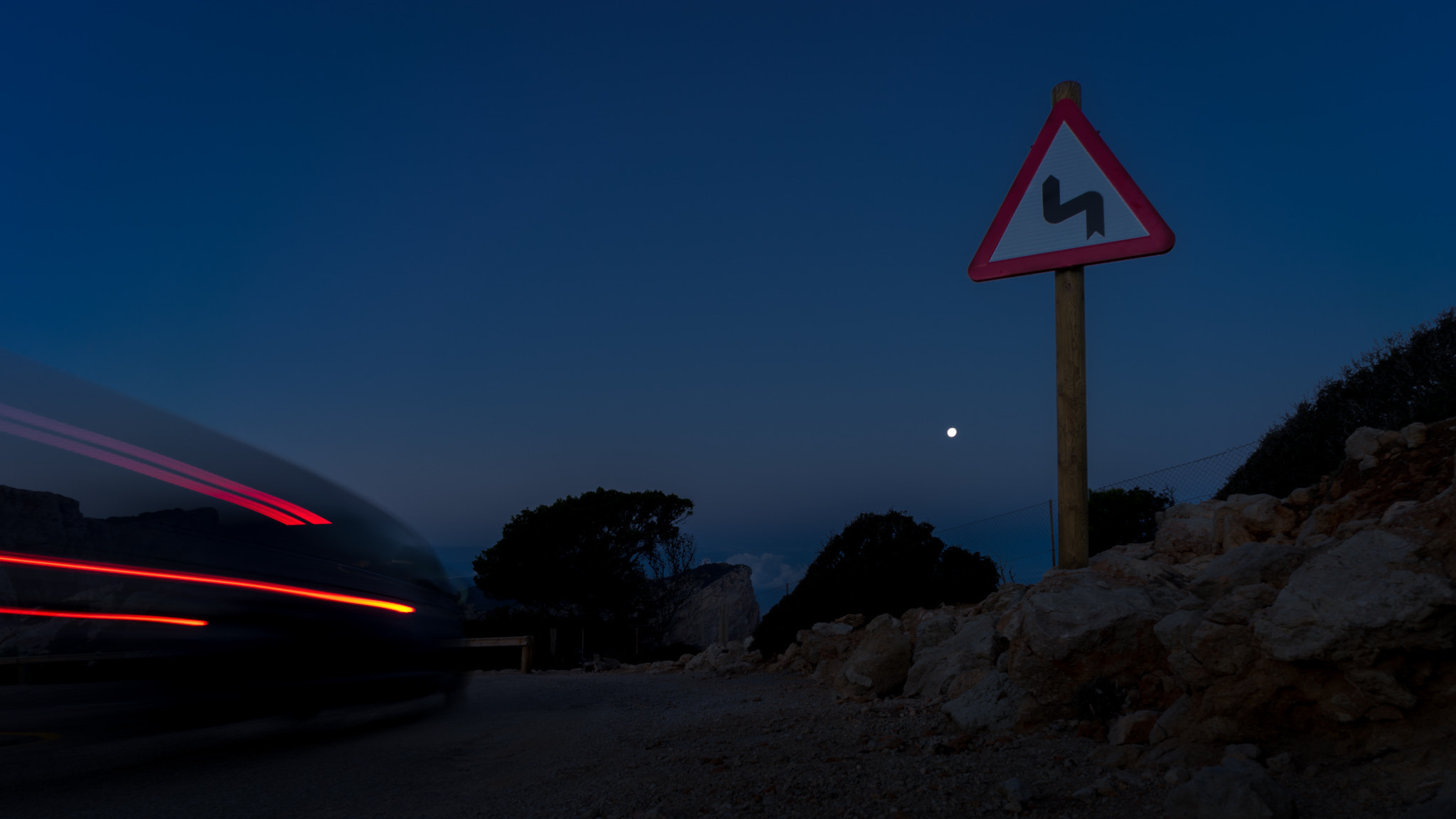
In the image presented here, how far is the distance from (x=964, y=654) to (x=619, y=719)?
2420mm

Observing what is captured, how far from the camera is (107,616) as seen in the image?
375 centimetres

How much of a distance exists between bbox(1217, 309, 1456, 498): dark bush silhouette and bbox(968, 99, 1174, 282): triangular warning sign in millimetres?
6680

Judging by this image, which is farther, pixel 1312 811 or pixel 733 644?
pixel 733 644

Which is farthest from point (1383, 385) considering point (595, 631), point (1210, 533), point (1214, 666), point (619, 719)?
point (595, 631)

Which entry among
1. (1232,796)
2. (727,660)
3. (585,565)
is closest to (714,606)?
(585,565)

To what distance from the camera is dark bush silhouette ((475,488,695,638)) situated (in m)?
21.8

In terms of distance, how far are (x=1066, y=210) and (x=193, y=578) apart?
4.80 meters

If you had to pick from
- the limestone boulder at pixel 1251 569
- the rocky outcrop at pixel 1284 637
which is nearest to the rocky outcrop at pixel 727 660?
the rocky outcrop at pixel 1284 637

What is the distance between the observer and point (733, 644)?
1097 cm

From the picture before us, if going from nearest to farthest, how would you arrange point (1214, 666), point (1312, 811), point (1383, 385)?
point (1312, 811), point (1214, 666), point (1383, 385)

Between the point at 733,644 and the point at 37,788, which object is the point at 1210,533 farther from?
the point at 37,788

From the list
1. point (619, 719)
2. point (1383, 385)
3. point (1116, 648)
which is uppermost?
point (1383, 385)

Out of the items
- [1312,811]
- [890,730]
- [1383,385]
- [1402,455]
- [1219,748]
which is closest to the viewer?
[1312,811]

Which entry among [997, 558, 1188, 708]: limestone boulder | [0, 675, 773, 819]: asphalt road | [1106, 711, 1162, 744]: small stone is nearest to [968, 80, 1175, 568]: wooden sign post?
[997, 558, 1188, 708]: limestone boulder
